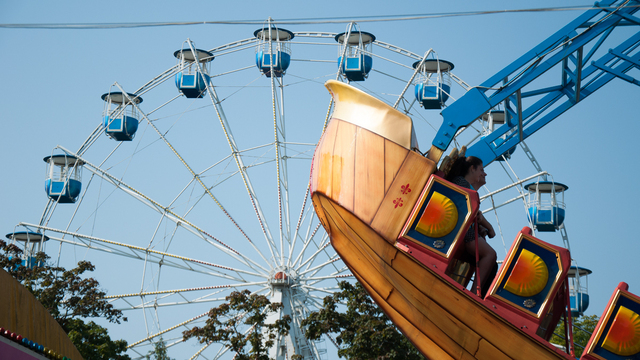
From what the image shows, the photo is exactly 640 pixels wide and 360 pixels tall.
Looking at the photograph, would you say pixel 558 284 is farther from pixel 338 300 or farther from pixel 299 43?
pixel 299 43

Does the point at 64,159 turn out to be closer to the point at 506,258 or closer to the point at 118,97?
the point at 118,97

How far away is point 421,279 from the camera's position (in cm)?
821

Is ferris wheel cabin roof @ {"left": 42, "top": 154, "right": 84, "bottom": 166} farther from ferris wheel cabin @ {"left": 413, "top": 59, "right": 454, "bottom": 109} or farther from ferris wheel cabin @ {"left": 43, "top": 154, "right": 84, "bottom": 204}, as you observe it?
ferris wheel cabin @ {"left": 413, "top": 59, "right": 454, "bottom": 109}

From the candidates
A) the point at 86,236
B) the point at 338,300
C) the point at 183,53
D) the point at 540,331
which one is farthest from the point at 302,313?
the point at 540,331

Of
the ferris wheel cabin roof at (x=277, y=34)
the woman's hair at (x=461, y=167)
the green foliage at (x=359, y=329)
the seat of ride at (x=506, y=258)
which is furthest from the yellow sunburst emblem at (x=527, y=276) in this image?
the ferris wheel cabin roof at (x=277, y=34)

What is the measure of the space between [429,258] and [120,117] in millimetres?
Answer: 20471

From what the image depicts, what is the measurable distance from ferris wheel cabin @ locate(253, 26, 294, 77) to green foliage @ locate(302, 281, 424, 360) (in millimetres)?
8101

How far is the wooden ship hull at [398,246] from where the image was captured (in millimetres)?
8008

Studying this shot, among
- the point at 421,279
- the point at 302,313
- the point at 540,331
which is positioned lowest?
the point at 540,331

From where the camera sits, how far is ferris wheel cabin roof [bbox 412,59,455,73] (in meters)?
24.8

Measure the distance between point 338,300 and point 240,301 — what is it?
103 inches

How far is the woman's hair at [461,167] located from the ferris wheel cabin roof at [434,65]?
1636 centimetres

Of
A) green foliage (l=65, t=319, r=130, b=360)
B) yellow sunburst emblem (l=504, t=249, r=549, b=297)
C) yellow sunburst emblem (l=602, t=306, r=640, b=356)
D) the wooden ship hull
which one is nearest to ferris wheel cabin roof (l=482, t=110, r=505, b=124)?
green foliage (l=65, t=319, r=130, b=360)

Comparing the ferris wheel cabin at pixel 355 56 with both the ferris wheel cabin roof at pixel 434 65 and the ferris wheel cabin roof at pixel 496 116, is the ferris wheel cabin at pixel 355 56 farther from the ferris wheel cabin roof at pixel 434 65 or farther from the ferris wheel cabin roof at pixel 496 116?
the ferris wheel cabin roof at pixel 496 116
